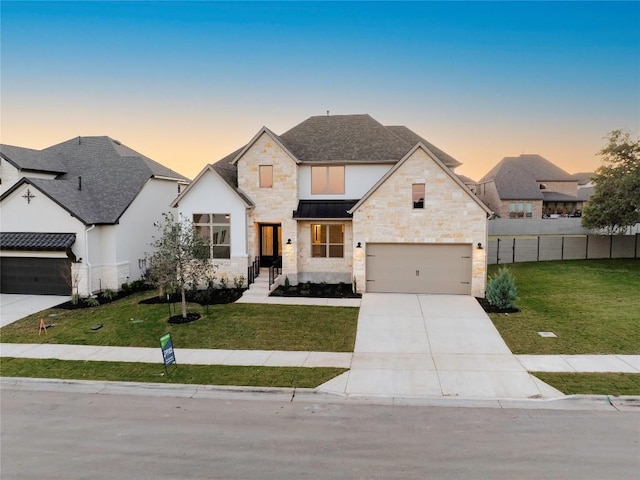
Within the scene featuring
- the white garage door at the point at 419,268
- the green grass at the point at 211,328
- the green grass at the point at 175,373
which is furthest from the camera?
the white garage door at the point at 419,268

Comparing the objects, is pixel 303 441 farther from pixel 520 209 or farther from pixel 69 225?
pixel 520 209

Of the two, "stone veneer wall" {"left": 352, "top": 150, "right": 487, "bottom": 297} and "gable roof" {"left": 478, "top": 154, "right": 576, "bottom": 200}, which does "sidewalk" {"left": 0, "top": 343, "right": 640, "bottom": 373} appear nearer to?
"stone veneer wall" {"left": 352, "top": 150, "right": 487, "bottom": 297}

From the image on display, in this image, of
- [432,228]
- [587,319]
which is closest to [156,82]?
[432,228]

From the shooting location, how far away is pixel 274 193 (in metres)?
21.3

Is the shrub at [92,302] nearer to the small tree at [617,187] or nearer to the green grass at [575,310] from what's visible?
the green grass at [575,310]

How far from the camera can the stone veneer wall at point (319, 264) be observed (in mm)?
21281

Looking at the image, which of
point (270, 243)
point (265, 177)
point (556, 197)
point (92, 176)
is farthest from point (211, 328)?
point (556, 197)

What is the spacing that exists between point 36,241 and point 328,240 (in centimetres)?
1365

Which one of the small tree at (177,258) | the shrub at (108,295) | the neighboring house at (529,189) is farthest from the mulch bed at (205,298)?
the neighboring house at (529,189)

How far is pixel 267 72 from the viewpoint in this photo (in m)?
24.1

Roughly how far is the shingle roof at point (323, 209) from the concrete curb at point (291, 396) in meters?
11.8

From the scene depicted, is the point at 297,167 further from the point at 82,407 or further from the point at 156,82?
the point at 82,407

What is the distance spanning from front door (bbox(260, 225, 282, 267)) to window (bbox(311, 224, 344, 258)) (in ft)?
8.07

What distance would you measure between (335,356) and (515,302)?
359 inches
